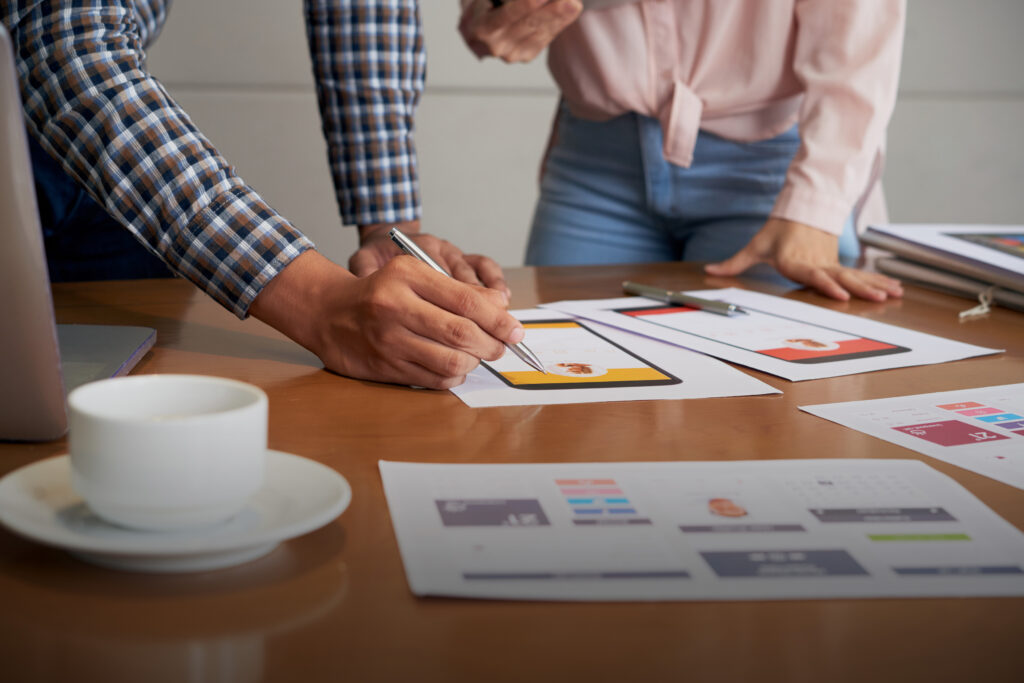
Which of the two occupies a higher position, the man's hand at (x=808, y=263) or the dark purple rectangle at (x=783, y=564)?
the dark purple rectangle at (x=783, y=564)

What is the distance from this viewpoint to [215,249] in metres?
0.79

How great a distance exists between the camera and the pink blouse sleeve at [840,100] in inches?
50.3

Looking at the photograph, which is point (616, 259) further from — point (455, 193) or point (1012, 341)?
point (455, 193)

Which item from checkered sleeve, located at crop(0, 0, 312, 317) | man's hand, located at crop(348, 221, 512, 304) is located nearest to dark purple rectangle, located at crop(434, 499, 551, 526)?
checkered sleeve, located at crop(0, 0, 312, 317)

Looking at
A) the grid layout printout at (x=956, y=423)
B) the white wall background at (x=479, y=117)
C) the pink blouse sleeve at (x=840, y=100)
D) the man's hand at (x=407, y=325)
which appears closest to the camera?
the grid layout printout at (x=956, y=423)

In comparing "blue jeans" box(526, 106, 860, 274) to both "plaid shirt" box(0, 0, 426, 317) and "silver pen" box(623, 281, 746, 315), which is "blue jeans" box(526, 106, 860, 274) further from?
"plaid shirt" box(0, 0, 426, 317)

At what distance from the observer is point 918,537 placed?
1.51ft

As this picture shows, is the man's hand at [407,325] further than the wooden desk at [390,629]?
Yes

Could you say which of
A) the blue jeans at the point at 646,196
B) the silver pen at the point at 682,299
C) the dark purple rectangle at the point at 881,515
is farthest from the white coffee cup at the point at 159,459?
the blue jeans at the point at 646,196

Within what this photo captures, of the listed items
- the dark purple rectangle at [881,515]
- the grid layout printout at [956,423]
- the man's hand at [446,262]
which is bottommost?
the grid layout printout at [956,423]

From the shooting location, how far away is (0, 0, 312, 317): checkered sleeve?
2.56 feet

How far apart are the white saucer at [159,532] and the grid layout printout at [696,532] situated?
1.9 inches

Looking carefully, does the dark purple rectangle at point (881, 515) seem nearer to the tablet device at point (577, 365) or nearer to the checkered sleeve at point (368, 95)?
the tablet device at point (577, 365)

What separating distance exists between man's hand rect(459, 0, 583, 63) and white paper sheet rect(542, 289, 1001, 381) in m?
0.41
